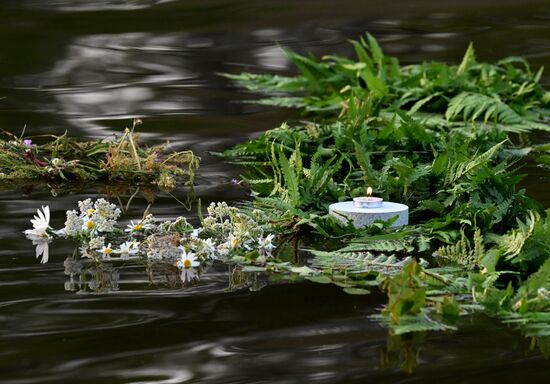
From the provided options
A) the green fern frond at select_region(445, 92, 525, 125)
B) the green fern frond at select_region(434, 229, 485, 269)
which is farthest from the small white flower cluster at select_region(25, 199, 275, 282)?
the green fern frond at select_region(445, 92, 525, 125)

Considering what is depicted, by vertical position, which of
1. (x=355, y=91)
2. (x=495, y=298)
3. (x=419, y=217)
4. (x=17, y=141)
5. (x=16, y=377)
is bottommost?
(x=16, y=377)

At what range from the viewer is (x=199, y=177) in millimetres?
5098

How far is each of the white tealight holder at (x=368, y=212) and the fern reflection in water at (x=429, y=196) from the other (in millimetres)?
47

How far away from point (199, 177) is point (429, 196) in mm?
1121

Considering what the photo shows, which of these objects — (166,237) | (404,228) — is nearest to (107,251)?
(166,237)

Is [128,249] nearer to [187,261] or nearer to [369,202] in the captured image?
[187,261]

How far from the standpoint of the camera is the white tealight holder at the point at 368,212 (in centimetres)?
400

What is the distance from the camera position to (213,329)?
10.3ft

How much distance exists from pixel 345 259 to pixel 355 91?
300 centimetres

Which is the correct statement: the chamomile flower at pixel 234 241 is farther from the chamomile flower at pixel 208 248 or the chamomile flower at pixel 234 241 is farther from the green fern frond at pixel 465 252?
the green fern frond at pixel 465 252

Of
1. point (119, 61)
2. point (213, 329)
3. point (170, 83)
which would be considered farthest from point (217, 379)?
point (119, 61)

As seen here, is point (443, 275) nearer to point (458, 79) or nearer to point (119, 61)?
point (458, 79)

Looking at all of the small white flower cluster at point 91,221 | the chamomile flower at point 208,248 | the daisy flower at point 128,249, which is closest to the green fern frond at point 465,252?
the chamomile flower at point 208,248

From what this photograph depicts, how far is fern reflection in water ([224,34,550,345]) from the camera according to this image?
322 centimetres
